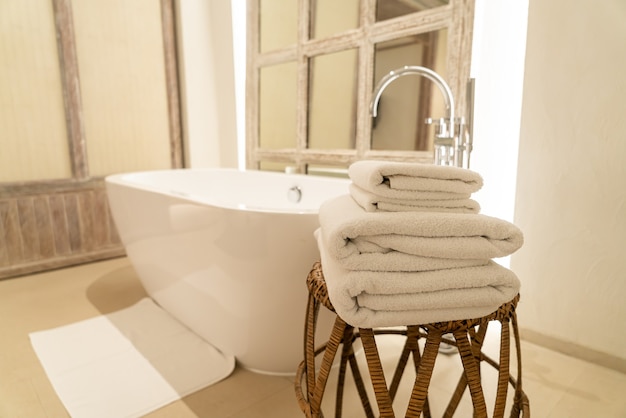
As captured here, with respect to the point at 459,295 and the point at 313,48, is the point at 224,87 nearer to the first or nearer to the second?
the point at 313,48

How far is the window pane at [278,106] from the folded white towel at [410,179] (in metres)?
1.87

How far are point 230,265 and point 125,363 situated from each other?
58 centimetres

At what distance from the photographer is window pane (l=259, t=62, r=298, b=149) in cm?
243

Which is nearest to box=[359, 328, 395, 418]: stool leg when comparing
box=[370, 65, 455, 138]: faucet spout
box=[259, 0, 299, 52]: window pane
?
box=[370, 65, 455, 138]: faucet spout

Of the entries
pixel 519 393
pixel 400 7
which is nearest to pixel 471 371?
pixel 519 393

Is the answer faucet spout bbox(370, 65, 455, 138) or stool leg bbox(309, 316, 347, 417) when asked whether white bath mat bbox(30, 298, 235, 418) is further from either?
faucet spout bbox(370, 65, 455, 138)

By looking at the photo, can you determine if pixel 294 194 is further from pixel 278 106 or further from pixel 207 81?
pixel 207 81

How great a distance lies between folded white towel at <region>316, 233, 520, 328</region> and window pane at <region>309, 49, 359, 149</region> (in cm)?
157

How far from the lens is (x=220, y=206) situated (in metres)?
1.11

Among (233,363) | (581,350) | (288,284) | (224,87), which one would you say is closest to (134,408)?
(233,363)

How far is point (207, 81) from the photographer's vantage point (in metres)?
2.89

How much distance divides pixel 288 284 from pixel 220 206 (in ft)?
1.00

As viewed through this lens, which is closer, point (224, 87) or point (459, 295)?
point (459, 295)

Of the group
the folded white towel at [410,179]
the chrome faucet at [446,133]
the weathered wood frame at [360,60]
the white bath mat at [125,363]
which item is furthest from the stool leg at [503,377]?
the weathered wood frame at [360,60]
